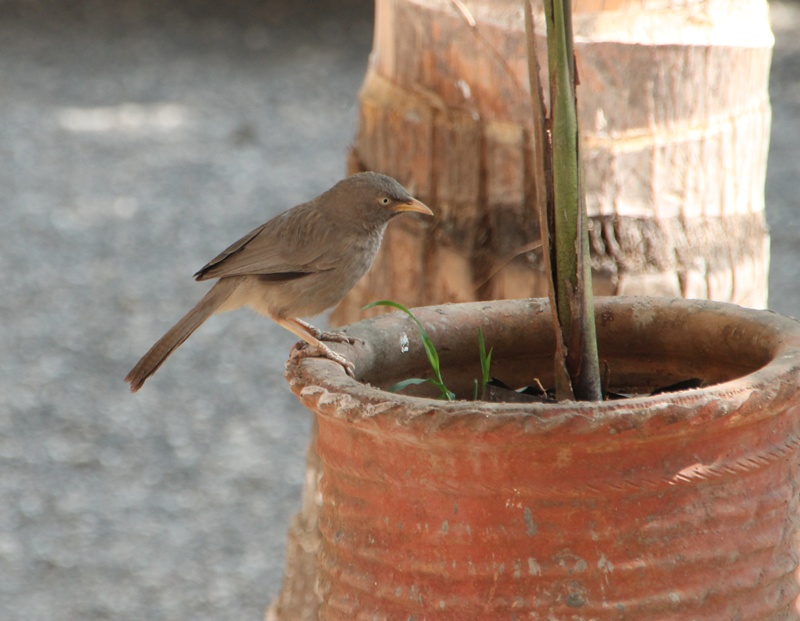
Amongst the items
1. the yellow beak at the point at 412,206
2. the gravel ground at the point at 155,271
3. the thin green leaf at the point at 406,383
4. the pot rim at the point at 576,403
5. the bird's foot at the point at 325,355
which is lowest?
the gravel ground at the point at 155,271

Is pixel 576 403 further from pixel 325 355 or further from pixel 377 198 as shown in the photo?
pixel 377 198

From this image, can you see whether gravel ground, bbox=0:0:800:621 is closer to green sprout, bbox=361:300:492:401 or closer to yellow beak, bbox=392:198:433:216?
yellow beak, bbox=392:198:433:216

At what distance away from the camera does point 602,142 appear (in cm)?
323

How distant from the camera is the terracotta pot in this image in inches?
75.1

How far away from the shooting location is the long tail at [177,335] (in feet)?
10.7

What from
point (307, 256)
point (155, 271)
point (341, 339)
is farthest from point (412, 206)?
point (155, 271)

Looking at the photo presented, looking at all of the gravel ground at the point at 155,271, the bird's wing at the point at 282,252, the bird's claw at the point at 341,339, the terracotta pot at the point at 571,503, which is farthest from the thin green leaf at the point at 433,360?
the gravel ground at the point at 155,271

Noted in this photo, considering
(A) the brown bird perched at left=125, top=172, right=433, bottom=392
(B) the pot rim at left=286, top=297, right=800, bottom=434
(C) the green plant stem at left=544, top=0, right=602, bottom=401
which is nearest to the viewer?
(B) the pot rim at left=286, top=297, right=800, bottom=434

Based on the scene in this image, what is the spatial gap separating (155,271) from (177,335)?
5.38 metres

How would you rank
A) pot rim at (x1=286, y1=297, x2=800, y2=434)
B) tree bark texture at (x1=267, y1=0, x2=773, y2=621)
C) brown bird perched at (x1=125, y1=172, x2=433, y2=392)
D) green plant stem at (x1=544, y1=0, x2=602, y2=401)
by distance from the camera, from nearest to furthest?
pot rim at (x1=286, y1=297, x2=800, y2=434) → green plant stem at (x1=544, y1=0, x2=602, y2=401) → tree bark texture at (x1=267, y1=0, x2=773, y2=621) → brown bird perched at (x1=125, y1=172, x2=433, y2=392)

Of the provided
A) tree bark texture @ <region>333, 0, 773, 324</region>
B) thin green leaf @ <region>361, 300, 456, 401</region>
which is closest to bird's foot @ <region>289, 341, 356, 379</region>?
thin green leaf @ <region>361, 300, 456, 401</region>

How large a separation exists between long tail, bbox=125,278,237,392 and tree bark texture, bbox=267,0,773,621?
0.53 m

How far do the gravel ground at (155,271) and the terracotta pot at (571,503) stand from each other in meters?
3.55

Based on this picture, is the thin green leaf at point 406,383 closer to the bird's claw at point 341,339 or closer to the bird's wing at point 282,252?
the bird's claw at point 341,339
